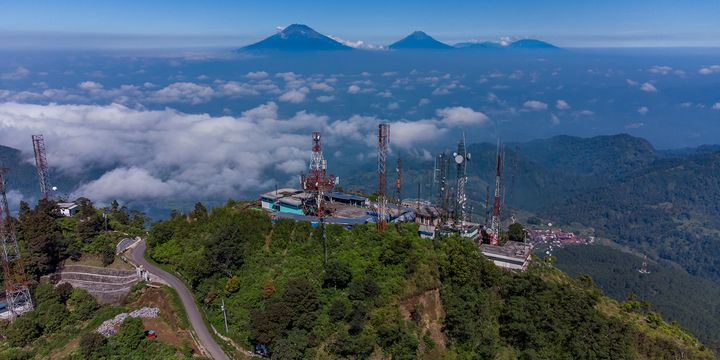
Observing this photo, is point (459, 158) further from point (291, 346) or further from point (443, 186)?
point (291, 346)

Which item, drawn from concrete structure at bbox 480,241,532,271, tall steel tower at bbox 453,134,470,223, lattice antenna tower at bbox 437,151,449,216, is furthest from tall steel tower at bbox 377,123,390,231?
concrete structure at bbox 480,241,532,271

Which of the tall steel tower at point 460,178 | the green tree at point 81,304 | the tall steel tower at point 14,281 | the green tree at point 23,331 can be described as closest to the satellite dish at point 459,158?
Result: the tall steel tower at point 460,178

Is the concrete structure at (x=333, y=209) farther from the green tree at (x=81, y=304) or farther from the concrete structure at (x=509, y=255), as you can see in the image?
the green tree at (x=81, y=304)

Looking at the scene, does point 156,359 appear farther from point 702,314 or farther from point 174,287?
point 702,314

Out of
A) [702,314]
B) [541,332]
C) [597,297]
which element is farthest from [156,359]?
[702,314]

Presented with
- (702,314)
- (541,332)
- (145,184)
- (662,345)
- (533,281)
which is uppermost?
(533,281)

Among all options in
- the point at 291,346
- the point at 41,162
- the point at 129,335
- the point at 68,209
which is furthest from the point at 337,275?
the point at 41,162
